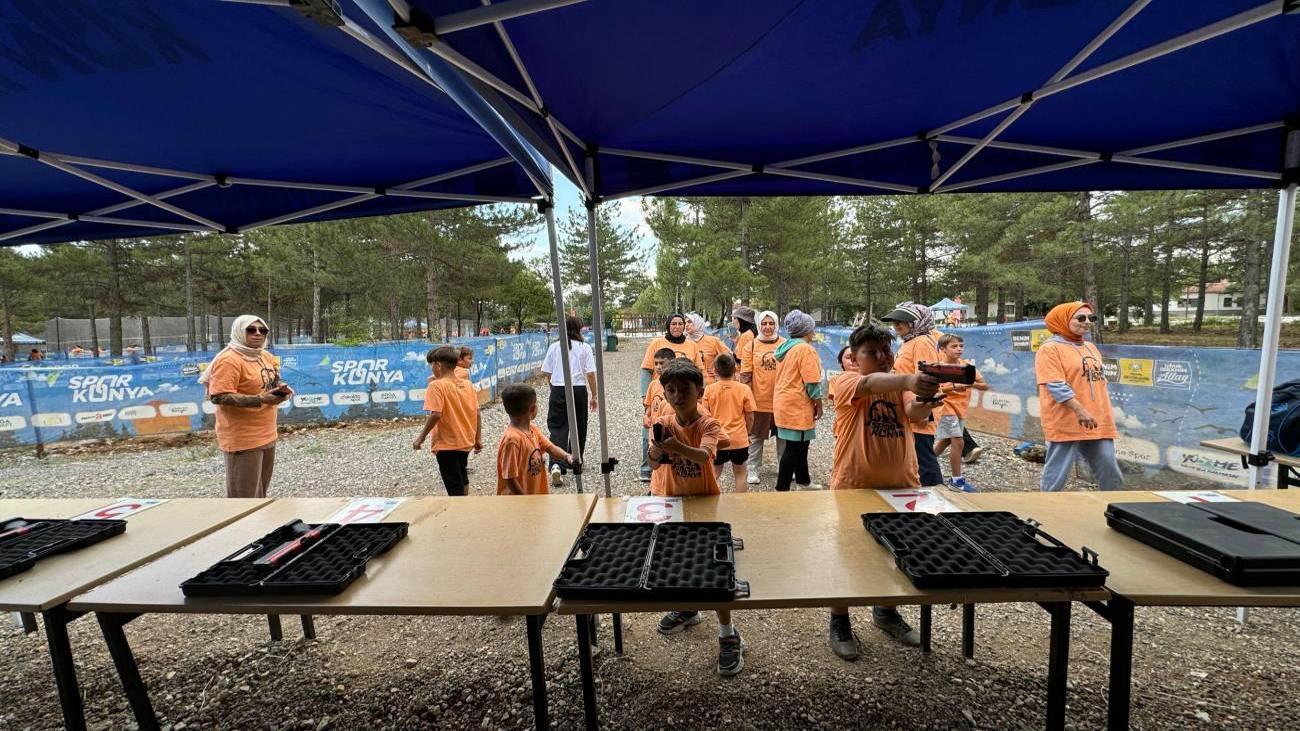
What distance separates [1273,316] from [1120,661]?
8.96 feet

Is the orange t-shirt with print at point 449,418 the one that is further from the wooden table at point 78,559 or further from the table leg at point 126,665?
the table leg at point 126,665

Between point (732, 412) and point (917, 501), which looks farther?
point (732, 412)

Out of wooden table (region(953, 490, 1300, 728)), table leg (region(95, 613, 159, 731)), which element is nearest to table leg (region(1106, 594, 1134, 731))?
wooden table (region(953, 490, 1300, 728))

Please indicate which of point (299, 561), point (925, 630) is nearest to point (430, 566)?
point (299, 561)

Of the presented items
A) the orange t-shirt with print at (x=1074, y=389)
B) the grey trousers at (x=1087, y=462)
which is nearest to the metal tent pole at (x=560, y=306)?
the orange t-shirt with print at (x=1074, y=389)

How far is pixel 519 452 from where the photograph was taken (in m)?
2.83

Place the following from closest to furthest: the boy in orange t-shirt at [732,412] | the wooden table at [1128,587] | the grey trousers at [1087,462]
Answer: the wooden table at [1128,587] → the grey trousers at [1087,462] → the boy in orange t-shirt at [732,412]

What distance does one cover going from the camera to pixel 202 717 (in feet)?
7.63

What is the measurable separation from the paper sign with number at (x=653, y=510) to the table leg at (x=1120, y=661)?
55.2 inches

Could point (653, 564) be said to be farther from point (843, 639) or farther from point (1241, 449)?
point (1241, 449)

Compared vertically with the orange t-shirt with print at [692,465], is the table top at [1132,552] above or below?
below

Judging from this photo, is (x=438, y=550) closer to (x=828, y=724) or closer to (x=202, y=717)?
(x=202, y=717)

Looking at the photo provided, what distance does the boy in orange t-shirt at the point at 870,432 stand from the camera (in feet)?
7.91

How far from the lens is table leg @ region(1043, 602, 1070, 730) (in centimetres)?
152
